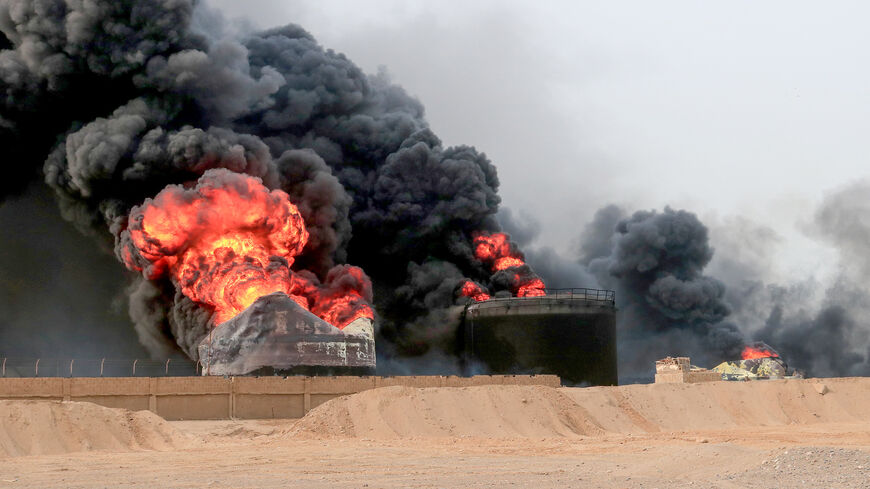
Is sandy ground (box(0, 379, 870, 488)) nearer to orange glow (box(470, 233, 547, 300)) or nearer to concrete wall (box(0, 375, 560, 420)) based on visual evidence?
concrete wall (box(0, 375, 560, 420))

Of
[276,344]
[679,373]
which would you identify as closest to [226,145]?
[276,344]

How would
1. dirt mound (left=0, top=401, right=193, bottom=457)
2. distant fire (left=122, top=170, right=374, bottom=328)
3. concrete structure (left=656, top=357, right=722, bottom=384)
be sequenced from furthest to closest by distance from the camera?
distant fire (left=122, top=170, right=374, bottom=328) → concrete structure (left=656, top=357, right=722, bottom=384) → dirt mound (left=0, top=401, right=193, bottom=457)

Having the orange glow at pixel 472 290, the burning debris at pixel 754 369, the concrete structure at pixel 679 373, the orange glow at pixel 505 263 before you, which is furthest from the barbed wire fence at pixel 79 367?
the burning debris at pixel 754 369

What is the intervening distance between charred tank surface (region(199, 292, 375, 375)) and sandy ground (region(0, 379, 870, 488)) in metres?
12.7

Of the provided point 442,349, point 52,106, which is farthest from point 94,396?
point 442,349

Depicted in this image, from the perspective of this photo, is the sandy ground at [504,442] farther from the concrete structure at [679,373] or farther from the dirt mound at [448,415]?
the concrete structure at [679,373]

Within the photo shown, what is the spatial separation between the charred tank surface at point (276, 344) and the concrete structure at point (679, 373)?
20569mm

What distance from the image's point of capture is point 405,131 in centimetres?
9412

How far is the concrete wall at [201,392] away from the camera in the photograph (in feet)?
141

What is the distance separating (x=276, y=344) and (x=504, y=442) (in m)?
24.9

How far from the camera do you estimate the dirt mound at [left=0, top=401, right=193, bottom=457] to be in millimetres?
32562

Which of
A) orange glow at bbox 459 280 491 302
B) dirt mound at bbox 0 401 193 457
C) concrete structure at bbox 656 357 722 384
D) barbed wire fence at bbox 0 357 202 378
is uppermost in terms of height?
orange glow at bbox 459 280 491 302

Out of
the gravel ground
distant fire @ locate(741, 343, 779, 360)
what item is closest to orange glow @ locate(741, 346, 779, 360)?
distant fire @ locate(741, 343, 779, 360)

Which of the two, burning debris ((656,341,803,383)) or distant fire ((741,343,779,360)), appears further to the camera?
distant fire ((741,343,779,360))
